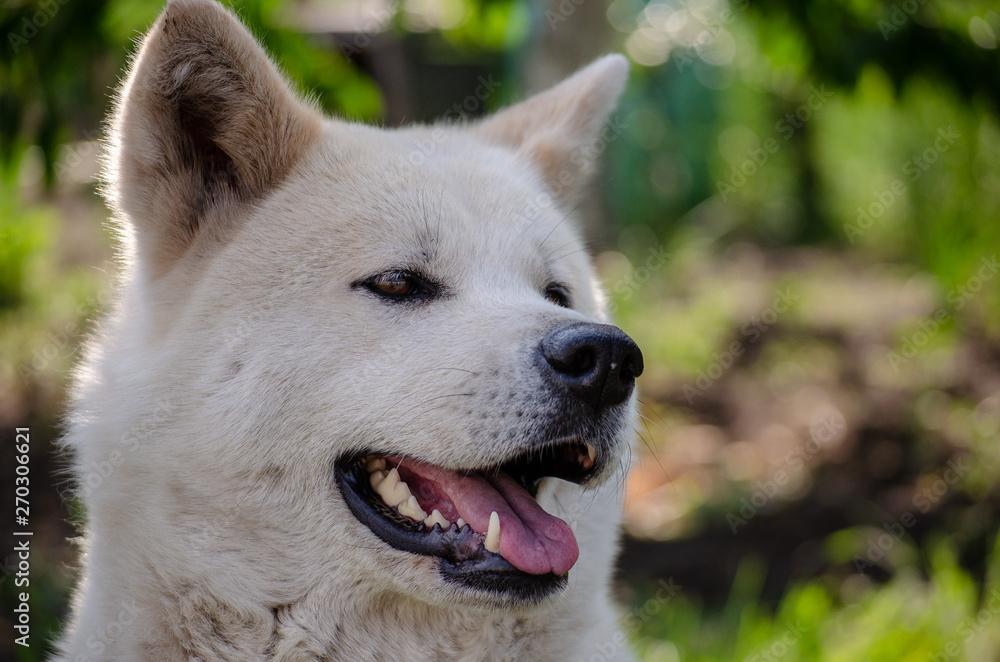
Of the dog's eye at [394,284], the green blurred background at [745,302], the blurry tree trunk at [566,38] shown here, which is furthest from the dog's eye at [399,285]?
the blurry tree trunk at [566,38]

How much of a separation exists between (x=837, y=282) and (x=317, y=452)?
9257 millimetres

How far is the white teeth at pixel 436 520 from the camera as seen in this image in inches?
82.2

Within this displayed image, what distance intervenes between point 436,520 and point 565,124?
1.62 metres

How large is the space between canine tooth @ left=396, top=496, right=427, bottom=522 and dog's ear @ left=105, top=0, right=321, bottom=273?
0.92m

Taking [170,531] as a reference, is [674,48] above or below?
below

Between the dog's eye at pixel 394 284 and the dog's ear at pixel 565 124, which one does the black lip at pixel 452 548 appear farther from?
the dog's ear at pixel 565 124

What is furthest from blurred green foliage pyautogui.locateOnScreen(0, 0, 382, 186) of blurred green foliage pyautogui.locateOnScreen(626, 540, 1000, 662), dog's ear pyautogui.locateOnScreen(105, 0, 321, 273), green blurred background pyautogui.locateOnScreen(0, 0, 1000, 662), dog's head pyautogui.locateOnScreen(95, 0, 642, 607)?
blurred green foliage pyautogui.locateOnScreen(626, 540, 1000, 662)

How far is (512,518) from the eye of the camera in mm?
2109

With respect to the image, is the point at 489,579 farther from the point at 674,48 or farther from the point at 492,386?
the point at 674,48

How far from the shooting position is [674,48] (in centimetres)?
1023

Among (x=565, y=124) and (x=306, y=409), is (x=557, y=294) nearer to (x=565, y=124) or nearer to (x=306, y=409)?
(x=565, y=124)

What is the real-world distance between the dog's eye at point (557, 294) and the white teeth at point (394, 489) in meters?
0.81

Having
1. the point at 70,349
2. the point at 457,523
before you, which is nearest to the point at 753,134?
the point at 70,349

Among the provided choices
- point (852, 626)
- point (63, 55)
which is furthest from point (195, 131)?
point (852, 626)
